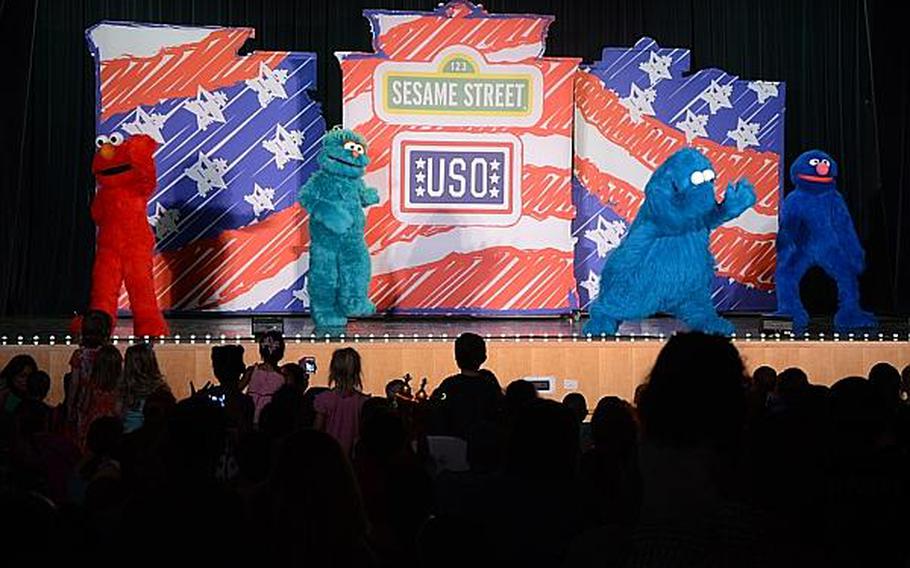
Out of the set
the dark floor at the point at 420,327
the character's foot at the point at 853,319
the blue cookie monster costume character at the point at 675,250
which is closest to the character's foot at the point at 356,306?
the dark floor at the point at 420,327

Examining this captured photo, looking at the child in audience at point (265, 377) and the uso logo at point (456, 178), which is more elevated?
the uso logo at point (456, 178)

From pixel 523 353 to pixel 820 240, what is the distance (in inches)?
92.7

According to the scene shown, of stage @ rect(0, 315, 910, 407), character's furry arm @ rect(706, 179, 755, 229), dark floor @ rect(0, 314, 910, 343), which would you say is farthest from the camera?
dark floor @ rect(0, 314, 910, 343)

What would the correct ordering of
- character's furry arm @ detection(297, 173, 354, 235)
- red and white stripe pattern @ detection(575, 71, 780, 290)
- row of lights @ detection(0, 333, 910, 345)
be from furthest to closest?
red and white stripe pattern @ detection(575, 71, 780, 290) → character's furry arm @ detection(297, 173, 354, 235) → row of lights @ detection(0, 333, 910, 345)

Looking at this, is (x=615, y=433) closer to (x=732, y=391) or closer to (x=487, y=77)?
(x=732, y=391)

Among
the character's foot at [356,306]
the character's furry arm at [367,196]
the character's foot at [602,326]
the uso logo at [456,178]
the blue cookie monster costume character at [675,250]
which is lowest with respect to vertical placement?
the character's foot at [602,326]

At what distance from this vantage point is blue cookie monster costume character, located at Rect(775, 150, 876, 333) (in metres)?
8.53

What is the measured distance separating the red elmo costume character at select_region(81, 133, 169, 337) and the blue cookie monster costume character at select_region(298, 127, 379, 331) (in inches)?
37.8

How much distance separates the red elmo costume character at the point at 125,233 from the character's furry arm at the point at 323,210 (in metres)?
0.93

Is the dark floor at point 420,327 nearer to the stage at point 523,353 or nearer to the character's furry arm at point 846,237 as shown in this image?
the stage at point 523,353

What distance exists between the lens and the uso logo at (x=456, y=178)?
9438 mm

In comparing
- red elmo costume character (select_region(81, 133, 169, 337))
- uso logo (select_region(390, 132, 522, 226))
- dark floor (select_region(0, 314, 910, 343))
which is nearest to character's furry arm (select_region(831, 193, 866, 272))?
dark floor (select_region(0, 314, 910, 343))

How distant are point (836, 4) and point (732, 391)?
9172mm

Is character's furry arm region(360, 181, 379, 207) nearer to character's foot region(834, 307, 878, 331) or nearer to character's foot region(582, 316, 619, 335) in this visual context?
character's foot region(582, 316, 619, 335)
